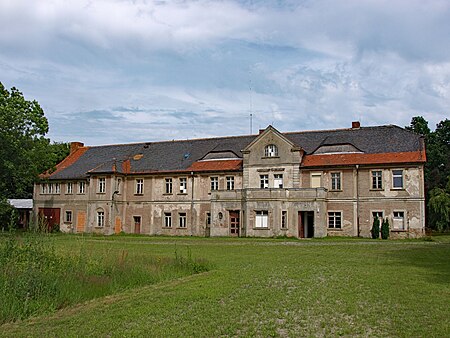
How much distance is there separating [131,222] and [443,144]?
44.4 meters

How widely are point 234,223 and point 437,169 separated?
Result: 33848 mm

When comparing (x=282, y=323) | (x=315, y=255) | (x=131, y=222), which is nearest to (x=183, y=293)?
(x=282, y=323)

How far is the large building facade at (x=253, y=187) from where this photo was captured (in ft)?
125

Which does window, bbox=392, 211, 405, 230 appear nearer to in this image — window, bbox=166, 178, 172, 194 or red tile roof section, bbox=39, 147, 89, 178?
window, bbox=166, 178, 172, 194

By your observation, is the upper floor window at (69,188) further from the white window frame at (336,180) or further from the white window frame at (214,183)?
the white window frame at (336,180)

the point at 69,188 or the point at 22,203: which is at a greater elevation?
the point at 69,188

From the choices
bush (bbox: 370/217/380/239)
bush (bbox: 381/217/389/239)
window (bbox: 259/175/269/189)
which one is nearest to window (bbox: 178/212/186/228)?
window (bbox: 259/175/269/189)

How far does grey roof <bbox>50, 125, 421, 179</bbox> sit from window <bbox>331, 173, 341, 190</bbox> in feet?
10.0

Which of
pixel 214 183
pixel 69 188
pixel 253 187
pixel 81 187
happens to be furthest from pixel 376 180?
pixel 69 188

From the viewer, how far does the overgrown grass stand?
32.6 ft

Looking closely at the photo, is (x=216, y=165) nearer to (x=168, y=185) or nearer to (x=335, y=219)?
(x=168, y=185)

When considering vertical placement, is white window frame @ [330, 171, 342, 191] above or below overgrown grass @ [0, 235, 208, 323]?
above

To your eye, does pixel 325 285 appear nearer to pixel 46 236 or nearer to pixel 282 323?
pixel 282 323

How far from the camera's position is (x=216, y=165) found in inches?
1735
